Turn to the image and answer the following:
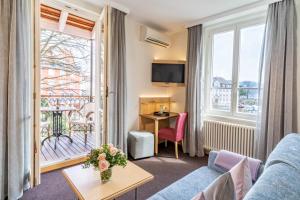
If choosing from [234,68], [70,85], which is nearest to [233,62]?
[234,68]

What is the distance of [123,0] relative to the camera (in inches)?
103

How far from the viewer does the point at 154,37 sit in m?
3.53

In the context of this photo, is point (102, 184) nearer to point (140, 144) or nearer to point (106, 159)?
point (106, 159)

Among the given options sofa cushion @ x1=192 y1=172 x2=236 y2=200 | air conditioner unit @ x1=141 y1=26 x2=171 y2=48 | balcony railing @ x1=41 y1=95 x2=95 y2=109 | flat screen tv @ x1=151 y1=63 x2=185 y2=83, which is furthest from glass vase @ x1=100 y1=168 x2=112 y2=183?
balcony railing @ x1=41 y1=95 x2=95 y2=109

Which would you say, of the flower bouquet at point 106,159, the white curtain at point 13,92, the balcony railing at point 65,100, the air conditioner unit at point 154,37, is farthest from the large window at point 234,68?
the balcony railing at point 65,100

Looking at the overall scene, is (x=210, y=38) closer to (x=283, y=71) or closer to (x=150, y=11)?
(x=150, y=11)

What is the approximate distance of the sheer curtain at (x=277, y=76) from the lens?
2.25 meters

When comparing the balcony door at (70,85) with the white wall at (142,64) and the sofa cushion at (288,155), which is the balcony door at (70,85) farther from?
the sofa cushion at (288,155)

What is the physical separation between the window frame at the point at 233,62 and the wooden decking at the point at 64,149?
2.61 metres

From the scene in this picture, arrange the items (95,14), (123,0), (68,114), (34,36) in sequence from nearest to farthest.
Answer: (34,36) < (123,0) < (95,14) < (68,114)

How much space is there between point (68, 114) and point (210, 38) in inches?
159

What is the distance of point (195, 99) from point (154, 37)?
4.91 feet

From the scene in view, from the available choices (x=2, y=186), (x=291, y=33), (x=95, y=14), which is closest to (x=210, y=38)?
(x=291, y=33)

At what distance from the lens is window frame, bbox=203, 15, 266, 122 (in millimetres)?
2870
